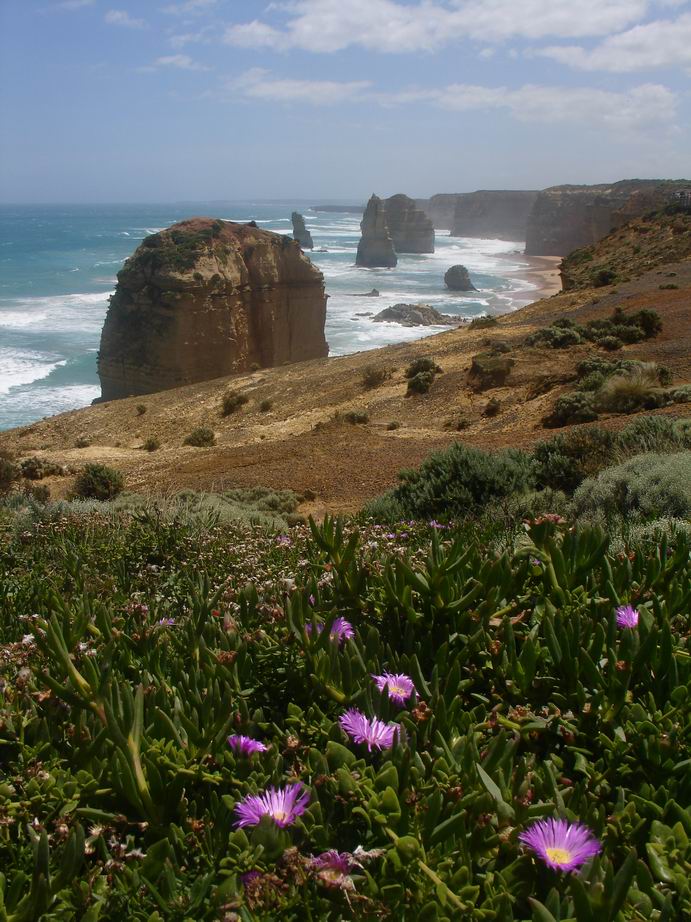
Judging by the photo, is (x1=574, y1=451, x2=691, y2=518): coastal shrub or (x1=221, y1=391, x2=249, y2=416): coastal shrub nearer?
(x1=574, y1=451, x2=691, y2=518): coastal shrub

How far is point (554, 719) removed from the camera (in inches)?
63.2

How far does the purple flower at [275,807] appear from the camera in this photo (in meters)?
1.30

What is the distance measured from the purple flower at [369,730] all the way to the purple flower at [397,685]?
91 mm

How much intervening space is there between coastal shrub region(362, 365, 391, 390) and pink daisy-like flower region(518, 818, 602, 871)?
18.1m

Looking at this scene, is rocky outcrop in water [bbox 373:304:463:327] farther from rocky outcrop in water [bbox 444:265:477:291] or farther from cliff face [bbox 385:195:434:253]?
cliff face [bbox 385:195:434:253]

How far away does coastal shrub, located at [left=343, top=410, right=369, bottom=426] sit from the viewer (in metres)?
15.5

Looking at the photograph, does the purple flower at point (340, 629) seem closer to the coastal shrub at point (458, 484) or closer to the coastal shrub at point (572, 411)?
the coastal shrub at point (458, 484)

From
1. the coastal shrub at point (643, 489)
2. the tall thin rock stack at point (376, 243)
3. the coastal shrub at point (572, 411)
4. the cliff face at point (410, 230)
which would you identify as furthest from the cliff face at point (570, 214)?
the coastal shrub at point (643, 489)

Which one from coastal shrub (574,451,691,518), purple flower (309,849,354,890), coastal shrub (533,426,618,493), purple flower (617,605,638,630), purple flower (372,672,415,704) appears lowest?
coastal shrub (533,426,618,493)

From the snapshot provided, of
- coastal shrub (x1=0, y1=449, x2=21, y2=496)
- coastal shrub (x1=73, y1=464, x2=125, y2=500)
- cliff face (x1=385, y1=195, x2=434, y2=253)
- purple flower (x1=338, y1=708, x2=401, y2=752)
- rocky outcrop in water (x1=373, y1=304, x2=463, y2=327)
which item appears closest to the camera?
purple flower (x1=338, y1=708, x2=401, y2=752)

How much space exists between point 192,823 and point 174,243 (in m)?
34.9

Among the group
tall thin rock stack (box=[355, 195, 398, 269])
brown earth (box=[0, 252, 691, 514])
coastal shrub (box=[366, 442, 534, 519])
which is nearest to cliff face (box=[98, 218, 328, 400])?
brown earth (box=[0, 252, 691, 514])

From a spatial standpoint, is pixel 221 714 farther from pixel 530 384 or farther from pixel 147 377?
pixel 147 377

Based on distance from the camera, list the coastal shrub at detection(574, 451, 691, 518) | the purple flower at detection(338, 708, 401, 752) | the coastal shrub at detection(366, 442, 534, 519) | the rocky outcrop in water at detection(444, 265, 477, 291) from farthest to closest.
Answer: the rocky outcrop in water at detection(444, 265, 477, 291)
the coastal shrub at detection(366, 442, 534, 519)
the coastal shrub at detection(574, 451, 691, 518)
the purple flower at detection(338, 708, 401, 752)
